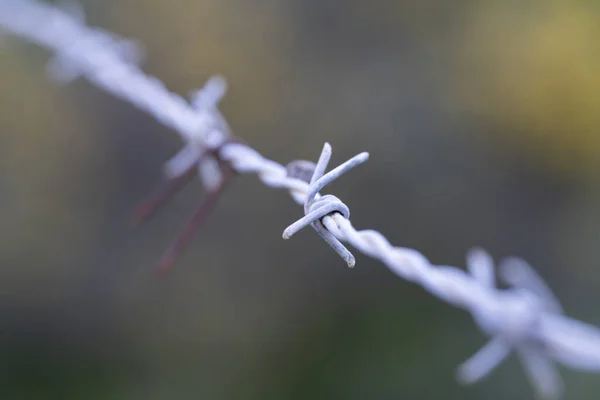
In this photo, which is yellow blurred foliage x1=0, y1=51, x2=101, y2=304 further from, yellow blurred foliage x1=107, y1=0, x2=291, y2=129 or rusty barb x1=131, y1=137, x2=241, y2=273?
rusty barb x1=131, y1=137, x2=241, y2=273

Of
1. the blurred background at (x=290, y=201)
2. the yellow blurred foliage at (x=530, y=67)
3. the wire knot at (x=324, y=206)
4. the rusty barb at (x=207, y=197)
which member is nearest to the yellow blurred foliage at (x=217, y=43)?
the blurred background at (x=290, y=201)

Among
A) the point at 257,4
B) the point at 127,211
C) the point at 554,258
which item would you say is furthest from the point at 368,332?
the point at 257,4

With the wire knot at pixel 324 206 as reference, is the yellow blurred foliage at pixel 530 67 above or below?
above

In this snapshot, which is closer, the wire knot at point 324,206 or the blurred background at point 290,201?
→ the wire knot at point 324,206

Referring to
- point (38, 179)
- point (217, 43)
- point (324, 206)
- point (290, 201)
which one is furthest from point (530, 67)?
point (324, 206)

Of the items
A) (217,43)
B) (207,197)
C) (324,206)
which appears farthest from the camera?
(217,43)

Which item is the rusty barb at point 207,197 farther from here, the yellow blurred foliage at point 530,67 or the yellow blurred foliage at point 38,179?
the yellow blurred foliage at point 530,67

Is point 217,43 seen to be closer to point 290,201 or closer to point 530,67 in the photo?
point 290,201

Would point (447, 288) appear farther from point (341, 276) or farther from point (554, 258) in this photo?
point (554, 258)
